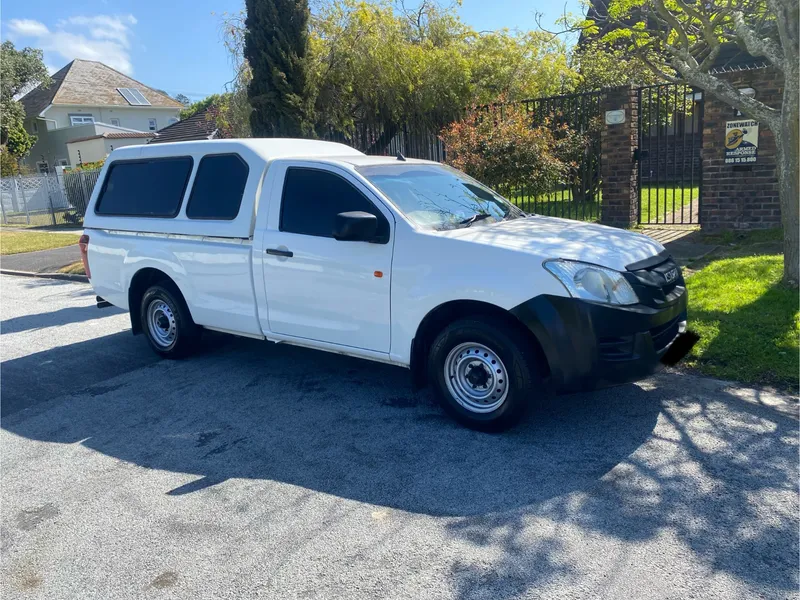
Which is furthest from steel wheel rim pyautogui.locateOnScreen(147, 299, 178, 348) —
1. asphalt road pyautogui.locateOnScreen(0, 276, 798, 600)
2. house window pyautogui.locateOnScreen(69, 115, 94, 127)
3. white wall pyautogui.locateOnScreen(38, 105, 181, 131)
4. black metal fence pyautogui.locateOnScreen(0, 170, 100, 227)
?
white wall pyautogui.locateOnScreen(38, 105, 181, 131)

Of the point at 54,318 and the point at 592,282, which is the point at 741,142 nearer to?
the point at 592,282

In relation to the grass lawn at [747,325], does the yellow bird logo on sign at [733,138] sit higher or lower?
higher

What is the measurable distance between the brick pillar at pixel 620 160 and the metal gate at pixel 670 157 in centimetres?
20

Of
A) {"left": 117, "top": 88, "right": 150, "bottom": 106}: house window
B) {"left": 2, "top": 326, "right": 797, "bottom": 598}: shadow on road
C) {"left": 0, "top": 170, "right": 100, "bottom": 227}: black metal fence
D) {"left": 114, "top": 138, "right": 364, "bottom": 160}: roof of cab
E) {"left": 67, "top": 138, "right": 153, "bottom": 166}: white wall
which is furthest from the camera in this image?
{"left": 117, "top": 88, "right": 150, "bottom": 106}: house window

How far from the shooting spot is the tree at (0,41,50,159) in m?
39.5

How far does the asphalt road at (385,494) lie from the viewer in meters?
3.11

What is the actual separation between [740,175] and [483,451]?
24.8 ft

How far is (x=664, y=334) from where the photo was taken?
4.49 m

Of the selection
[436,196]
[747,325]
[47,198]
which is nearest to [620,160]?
[747,325]

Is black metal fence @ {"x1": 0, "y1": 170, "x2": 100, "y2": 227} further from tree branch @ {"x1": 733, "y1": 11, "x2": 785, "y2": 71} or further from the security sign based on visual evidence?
tree branch @ {"x1": 733, "y1": 11, "x2": 785, "y2": 71}

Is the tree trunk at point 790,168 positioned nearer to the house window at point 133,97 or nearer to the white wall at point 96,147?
the white wall at point 96,147

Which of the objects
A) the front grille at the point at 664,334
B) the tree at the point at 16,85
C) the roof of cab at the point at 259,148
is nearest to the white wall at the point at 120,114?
the tree at the point at 16,85

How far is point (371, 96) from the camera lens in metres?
14.1

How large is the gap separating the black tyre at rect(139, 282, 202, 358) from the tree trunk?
19.4 feet
